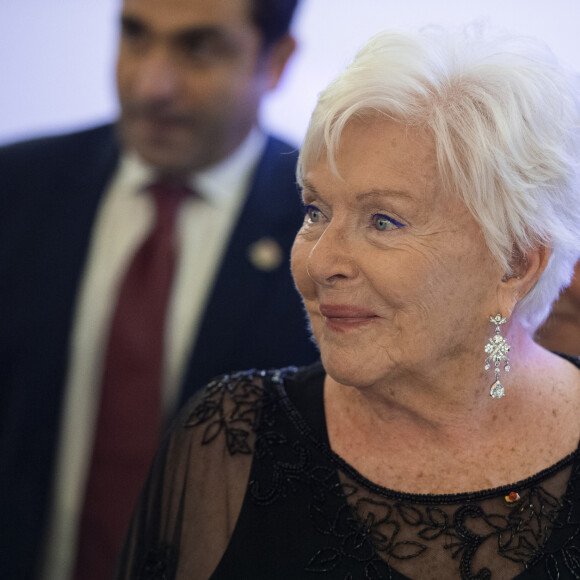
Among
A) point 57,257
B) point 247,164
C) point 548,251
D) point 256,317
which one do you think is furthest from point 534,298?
point 57,257

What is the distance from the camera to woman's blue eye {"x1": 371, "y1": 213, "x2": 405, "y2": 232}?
4.40 ft

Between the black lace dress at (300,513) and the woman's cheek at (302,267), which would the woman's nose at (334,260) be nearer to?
the woman's cheek at (302,267)

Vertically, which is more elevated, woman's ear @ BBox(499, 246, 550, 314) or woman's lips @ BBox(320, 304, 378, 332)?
woman's ear @ BBox(499, 246, 550, 314)

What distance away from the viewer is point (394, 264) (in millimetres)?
1329

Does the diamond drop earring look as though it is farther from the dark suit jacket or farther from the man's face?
the man's face

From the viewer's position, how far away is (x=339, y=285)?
1359 millimetres

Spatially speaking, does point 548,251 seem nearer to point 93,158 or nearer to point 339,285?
point 339,285

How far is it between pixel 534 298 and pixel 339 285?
0.39m

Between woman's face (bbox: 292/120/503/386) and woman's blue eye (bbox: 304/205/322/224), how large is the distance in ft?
0.16

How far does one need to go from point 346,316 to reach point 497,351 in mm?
288

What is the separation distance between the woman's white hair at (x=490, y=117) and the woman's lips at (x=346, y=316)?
0.25 metres

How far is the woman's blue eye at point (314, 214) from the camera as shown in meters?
1.45

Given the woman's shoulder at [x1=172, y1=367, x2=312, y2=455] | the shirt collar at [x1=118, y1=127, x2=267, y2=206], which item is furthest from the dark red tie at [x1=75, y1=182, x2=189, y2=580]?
the woman's shoulder at [x1=172, y1=367, x2=312, y2=455]

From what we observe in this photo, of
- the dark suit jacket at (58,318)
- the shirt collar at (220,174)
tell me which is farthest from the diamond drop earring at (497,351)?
the shirt collar at (220,174)
